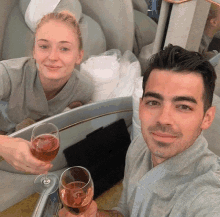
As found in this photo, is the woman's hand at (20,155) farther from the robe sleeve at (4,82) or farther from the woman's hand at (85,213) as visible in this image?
the robe sleeve at (4,82)

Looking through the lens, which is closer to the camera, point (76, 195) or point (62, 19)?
point (76, 195)

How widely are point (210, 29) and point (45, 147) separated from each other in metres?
1.02

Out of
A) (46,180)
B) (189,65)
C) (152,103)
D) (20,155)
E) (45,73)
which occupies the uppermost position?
(189,65)

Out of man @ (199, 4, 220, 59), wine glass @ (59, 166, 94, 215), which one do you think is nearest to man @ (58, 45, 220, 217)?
wine glass @ (59, 166, 94, 215)

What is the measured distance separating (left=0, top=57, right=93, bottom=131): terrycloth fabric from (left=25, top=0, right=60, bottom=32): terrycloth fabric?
0.84 feet

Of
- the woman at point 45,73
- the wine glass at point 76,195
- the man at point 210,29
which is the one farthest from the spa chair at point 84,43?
the man at point 210,29

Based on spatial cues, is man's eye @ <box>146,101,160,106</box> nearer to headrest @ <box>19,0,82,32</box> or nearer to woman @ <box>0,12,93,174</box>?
woman @ <box>0,12,93,174</box>

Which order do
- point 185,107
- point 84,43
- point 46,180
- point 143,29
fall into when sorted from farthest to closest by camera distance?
point 143,29, point 84,43, point 46,180, point 185,107

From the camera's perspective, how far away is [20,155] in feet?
2.35

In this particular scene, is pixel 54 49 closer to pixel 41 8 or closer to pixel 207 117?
pixel 41 8

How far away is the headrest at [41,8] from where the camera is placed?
1080 millimetres

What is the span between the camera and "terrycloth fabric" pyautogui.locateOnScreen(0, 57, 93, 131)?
982mm

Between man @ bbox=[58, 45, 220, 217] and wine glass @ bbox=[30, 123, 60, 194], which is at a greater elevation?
man @ bbox=[58, 45, 220, 217]

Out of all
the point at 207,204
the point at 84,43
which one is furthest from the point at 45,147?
the point at 84,43
